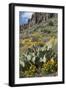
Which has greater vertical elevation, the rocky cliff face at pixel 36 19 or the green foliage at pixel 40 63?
the rocky cliff face at pixel 36 19

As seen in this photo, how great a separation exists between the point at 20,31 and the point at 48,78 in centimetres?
31

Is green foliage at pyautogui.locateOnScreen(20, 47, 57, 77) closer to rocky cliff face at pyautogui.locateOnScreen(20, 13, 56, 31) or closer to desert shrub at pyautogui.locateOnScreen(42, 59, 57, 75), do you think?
desert shrub at pyautogui.locateOnScreen(42, 59, 57, 75)

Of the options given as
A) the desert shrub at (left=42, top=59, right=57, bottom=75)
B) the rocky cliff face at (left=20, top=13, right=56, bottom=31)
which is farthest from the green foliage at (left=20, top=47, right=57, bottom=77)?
the rocky cliff face at (left=20, top=13, right=56, bottom=31)

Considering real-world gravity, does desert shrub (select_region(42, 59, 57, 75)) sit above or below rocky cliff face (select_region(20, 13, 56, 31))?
below

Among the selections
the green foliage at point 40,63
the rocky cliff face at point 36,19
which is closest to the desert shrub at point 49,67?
the green foliage at point 40,63

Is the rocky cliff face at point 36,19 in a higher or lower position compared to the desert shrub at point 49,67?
higher

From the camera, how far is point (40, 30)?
1.76 metres

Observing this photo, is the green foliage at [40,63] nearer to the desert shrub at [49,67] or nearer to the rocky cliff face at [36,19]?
the desert shrub at [49,67]

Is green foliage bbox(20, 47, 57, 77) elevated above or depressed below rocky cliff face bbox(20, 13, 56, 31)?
below

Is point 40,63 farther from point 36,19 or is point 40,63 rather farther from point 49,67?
point 36,19

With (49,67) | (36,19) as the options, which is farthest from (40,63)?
(36,19)

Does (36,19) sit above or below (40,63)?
above
